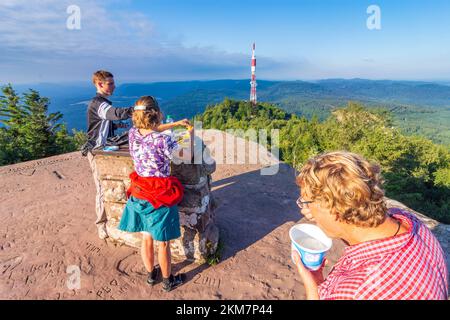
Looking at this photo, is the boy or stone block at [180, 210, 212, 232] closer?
the boy

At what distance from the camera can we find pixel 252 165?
892 cm

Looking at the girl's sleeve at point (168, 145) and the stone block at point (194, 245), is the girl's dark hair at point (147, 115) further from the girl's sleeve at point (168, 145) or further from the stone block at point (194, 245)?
the stone block at point (194, 245)

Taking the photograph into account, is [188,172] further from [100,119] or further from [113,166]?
[100,119]

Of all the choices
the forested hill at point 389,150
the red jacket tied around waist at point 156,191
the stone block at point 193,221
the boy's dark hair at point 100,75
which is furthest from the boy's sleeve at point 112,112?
the forested hill at point 389,150

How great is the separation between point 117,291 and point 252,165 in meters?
6.28

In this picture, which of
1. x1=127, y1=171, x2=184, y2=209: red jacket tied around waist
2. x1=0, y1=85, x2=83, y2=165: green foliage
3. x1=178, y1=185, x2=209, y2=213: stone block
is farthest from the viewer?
x1=0, y1=85, x2=83, y2=165: green foliage

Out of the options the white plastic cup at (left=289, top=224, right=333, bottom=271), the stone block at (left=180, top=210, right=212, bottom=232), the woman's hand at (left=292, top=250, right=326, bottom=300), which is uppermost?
the white plastic cup at (left=289, top=224, right=333, bottom=271)

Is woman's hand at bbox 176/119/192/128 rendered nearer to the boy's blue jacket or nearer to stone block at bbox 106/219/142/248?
the boy's blue jacket

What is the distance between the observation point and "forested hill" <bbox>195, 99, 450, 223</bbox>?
21531 millimetres

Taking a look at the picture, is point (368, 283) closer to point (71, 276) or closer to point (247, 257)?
point (247, 257)

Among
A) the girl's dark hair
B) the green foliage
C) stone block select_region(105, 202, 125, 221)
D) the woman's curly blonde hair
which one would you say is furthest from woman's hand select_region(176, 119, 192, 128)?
the green foliage

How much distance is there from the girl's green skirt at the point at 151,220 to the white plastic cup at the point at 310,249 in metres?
1.51

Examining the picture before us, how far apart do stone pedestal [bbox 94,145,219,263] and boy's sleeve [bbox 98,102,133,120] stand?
1.63 feet
